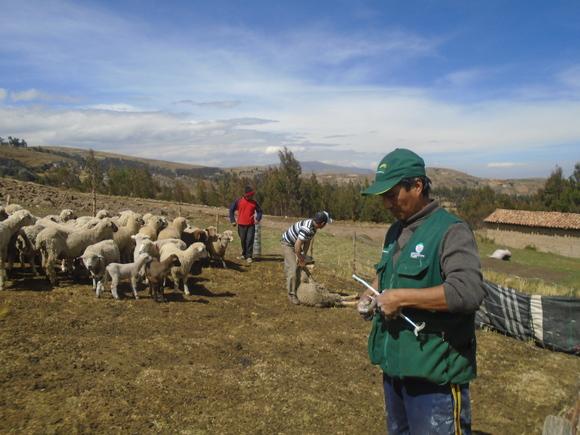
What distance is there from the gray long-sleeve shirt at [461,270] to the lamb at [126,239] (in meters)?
9.14

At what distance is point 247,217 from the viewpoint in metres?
12.7

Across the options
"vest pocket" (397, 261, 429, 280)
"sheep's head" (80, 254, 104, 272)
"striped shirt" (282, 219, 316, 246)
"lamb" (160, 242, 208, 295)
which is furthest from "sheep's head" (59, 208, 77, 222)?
"vest pocket" (397, 261, 429, 280)

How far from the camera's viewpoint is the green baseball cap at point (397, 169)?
2662 millimetres

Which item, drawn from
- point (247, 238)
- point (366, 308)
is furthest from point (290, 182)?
point (366, 308)

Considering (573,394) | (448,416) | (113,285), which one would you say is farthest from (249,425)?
(573,394)

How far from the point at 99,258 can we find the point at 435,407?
23.7ft

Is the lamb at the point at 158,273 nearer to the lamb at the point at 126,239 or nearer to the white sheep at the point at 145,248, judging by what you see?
the white sheep at the point at 145,248

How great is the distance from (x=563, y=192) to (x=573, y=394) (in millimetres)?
68768

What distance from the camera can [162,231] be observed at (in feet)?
38.0

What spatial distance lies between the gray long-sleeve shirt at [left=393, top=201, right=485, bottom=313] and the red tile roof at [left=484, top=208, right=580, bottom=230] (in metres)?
44.7

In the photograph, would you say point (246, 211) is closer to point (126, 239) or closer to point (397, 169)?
point (126, 239)

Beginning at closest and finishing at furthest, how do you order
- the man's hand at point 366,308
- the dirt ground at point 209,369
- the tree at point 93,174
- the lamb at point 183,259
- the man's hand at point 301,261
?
the man's hand at point 366,308
the dirt ground at point 209,369
the lamb at point 183,259
the man's hand at point 301,261
the tree at point 93,174

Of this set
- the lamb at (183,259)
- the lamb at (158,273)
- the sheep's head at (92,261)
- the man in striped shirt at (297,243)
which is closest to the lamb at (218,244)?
the lamb at (183,259)

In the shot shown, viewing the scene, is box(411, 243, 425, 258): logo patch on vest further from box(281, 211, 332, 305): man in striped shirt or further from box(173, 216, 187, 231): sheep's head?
box(173, 216, 187, 231): sheep's head
